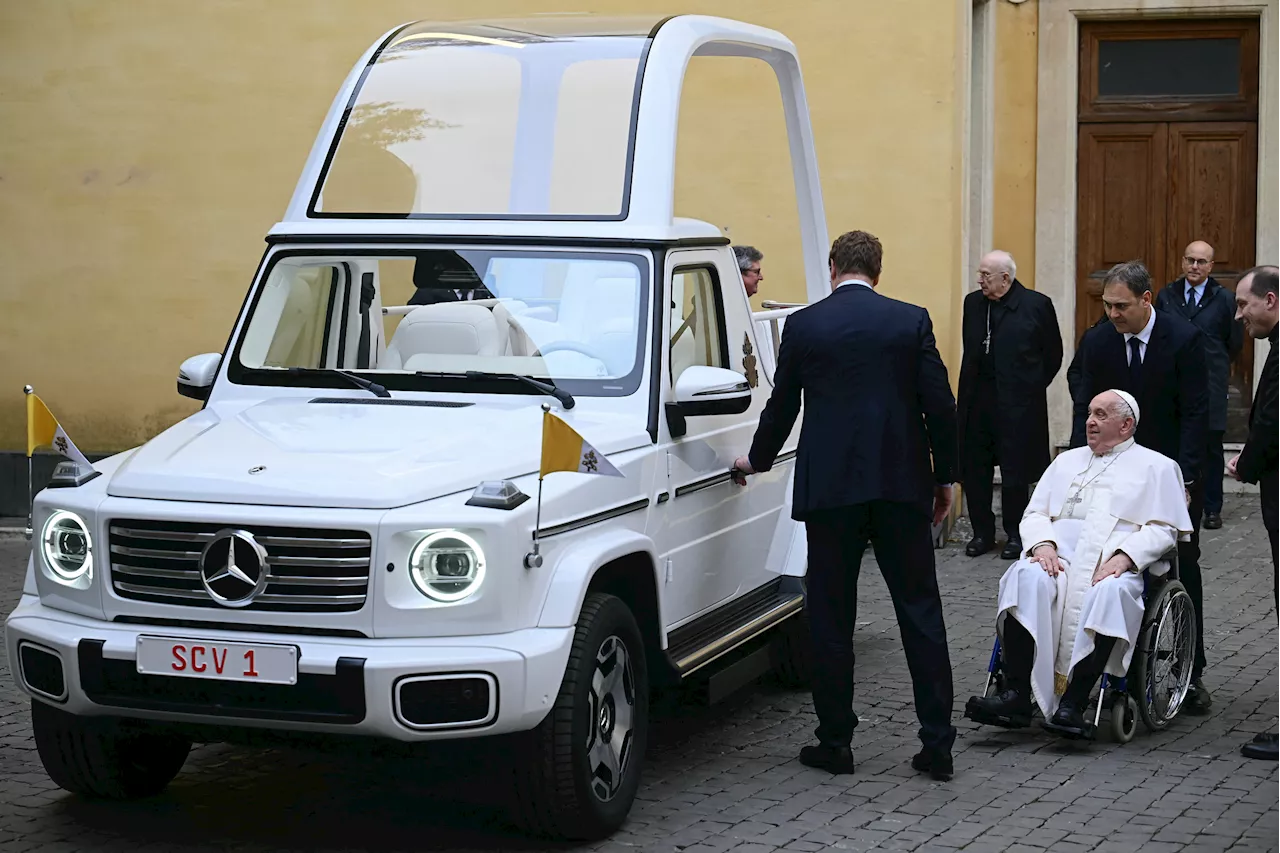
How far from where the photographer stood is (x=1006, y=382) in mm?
12016

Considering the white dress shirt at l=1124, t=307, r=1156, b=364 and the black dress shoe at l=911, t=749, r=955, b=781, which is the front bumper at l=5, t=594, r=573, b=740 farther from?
the white dress shirt at l=1124, t=307, r=1156, b=364

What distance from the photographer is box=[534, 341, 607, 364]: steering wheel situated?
6633 millimetres

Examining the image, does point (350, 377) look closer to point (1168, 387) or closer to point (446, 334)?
point (446, 334)

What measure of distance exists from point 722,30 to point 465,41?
43.6 inches

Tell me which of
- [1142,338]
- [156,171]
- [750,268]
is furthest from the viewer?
[156,171]

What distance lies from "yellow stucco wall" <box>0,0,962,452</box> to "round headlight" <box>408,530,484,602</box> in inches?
317

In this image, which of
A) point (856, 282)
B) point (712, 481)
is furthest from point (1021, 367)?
point (712, 481)

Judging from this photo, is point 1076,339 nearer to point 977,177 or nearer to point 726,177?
point 977,177

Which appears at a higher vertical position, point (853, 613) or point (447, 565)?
point (447, 565)

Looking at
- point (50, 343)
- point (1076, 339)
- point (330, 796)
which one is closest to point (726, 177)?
point (1076, 339)

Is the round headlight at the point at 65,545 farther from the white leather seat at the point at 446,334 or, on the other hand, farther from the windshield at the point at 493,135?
the windshield at the point at 493,135

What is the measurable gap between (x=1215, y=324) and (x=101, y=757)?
928cm

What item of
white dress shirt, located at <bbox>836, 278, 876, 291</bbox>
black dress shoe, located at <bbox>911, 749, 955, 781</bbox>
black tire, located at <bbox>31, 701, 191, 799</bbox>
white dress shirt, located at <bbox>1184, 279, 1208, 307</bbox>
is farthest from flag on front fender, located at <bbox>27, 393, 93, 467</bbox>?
white dress shirt, located at <bbox>1184, 279, 1208, 307</bbox>

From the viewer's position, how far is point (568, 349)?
21.8ft
